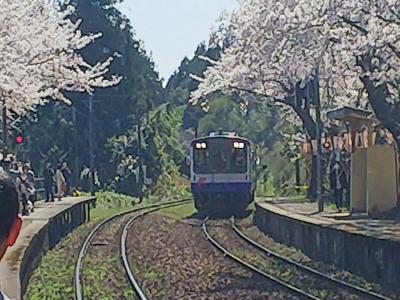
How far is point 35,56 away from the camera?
85.3 ft

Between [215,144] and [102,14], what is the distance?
23.7 meters

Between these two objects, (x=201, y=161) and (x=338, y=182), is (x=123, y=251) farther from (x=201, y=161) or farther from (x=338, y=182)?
(x=201, y=161)

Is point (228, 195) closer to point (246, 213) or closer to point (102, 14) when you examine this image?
point (246, 213)

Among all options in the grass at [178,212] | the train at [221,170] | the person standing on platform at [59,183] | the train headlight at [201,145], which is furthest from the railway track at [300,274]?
the person standing on platform at [59,183]

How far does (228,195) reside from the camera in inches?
1257

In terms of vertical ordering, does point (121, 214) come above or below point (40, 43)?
below

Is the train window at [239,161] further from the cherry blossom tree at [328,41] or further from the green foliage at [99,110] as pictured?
the green foliage at [99,110]

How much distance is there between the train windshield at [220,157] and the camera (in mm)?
32094

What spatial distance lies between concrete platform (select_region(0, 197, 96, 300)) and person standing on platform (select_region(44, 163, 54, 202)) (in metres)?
0.89

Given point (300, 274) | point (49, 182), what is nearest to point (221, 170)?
point (49, 182)

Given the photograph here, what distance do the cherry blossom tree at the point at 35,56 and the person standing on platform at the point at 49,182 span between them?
6.06ft

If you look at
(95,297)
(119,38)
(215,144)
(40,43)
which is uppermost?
(119,38)

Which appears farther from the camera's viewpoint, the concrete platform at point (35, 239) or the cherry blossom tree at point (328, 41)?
the cherry blossom tree at point (328, 41)

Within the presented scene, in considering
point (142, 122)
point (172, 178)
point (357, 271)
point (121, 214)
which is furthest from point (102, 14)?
point (357, 271)
